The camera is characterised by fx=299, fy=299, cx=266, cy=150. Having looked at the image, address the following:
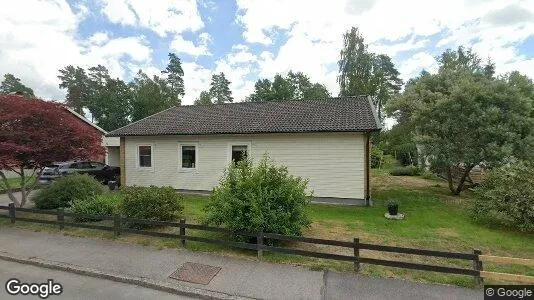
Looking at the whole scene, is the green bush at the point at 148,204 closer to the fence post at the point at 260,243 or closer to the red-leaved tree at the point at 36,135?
the red-leaved tree at the point at 36,135

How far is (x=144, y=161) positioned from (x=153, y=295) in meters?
12.1

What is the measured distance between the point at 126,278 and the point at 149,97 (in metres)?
43.6

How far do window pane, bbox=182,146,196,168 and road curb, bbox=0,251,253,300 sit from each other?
872 cm

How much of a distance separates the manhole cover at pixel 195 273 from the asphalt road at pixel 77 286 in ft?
1.67

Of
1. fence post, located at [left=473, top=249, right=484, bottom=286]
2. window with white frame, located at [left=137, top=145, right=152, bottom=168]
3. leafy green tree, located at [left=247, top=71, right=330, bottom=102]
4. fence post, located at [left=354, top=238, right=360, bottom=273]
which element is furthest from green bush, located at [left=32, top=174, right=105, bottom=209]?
leafy green tree, located at [left=247, top=71, right=330, bottom=102]

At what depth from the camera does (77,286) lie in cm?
558

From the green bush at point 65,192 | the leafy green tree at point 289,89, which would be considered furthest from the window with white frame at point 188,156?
the leafy green tree at point 289,89

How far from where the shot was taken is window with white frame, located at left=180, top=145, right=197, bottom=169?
49.8 ft

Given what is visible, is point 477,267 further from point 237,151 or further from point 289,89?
point 289,89

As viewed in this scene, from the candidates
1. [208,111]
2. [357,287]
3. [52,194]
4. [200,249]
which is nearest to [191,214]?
[200,249]

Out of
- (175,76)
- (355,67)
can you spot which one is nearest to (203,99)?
(175,76)

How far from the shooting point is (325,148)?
42.4 ft

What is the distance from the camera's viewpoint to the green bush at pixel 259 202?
7.20 meters

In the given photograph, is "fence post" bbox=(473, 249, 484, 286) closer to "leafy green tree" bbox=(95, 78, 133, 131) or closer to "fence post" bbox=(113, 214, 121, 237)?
"fence post" bbox=(113, 214, 121, 237)
